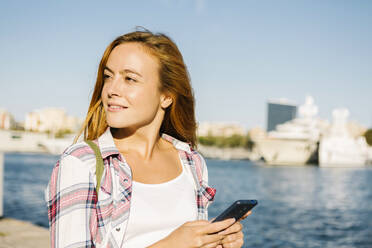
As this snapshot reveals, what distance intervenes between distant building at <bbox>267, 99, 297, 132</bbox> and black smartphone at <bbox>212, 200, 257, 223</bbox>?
150 m

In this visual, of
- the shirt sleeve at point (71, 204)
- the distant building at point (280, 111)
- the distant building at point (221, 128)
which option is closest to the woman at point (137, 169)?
the shirt sleeve at point (71, 204)

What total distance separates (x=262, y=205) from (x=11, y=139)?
191 feet

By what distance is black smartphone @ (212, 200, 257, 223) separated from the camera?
133cm

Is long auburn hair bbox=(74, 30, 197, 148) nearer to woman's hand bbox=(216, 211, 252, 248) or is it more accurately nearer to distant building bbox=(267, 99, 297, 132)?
woman's hand bbox=(216, 211, 252, 248)

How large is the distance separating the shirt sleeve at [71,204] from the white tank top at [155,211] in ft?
0.56

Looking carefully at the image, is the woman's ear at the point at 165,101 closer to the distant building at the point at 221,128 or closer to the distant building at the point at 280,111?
the distant building at the point at 221,128

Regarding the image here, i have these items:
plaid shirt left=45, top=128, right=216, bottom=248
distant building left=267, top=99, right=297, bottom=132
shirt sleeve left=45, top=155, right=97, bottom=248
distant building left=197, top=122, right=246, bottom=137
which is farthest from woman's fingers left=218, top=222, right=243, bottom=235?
distant building left=267, top=99, right=297, bottom=132

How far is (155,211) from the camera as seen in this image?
1.41 metres

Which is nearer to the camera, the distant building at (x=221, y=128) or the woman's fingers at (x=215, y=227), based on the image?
the woman's fingers at (x=215, y=227)

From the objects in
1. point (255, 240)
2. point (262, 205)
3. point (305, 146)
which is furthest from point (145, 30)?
point (305, 146)

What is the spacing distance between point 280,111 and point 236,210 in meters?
153

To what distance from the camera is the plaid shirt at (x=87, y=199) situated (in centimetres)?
119

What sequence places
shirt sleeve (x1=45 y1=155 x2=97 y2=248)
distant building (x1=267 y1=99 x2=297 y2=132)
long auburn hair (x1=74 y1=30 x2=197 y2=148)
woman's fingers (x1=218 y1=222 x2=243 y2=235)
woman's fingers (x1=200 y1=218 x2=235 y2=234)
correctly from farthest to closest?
1. distant building (x1=267 y1=99 x2=297 y2=132)
2. long auburn hair (x1=74 y1=30 x2=197 y2=148)
3. woman's fingers (x1=218 y1=222 x2=243 y2=235)
4. woman's fingers (x1=200 y1=218 x2=235 y2=234)
5. shirt sleeve (x1=45 y1=155 x2=97 y2=248)

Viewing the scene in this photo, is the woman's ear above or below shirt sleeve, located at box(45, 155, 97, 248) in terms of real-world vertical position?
above
